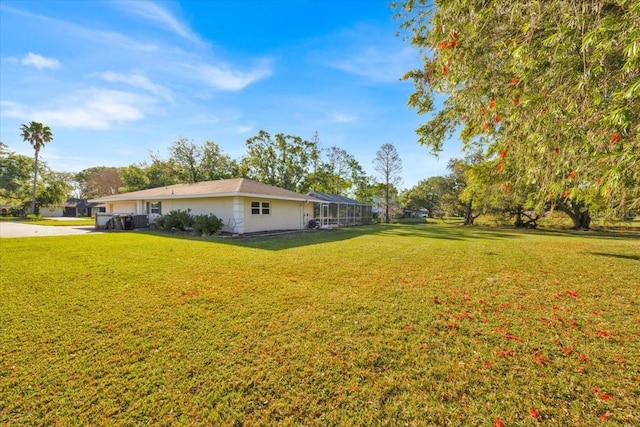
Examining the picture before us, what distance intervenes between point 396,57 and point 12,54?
12.9 metres

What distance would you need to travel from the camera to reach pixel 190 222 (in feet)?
46.4

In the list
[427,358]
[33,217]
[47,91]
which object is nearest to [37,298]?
[427,358]

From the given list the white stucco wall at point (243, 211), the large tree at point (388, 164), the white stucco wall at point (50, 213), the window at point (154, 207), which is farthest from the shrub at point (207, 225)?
the white stucco wall at point (50, 213)

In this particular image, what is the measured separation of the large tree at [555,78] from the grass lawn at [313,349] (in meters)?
1.78

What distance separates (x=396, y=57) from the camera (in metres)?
6.49

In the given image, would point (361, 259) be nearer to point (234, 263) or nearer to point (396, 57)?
point (234, 263)

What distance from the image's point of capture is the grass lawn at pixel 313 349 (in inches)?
76.2

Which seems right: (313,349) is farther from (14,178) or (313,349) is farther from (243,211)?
(14,178)

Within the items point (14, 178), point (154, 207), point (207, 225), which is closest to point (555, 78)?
point (207, 225)

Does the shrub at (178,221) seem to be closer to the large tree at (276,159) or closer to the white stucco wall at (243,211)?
the white stucco wall at (243,211)

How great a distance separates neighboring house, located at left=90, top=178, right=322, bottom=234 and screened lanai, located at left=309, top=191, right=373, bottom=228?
1.56 meters

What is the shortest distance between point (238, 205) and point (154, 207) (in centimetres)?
827

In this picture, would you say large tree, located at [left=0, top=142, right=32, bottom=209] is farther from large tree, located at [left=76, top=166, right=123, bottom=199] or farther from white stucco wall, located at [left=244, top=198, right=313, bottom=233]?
white stucco wall, located at [left=244, top=198, right=313, bottom=233]

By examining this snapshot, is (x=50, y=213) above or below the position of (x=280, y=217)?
above
